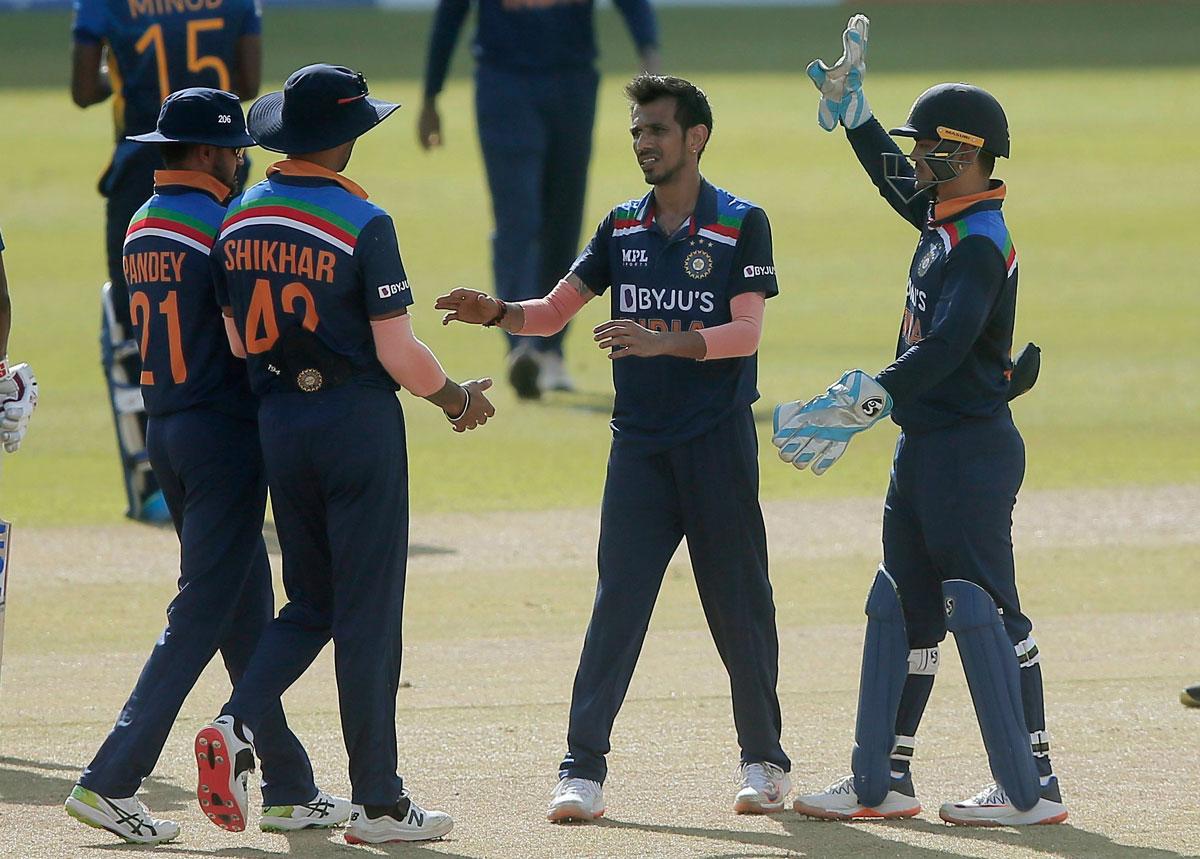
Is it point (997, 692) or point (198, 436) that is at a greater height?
point (198, 436)

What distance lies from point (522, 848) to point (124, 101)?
4.96 meters

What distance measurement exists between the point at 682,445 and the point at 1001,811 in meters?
1.31

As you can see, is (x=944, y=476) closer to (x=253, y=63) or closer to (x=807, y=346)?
(x=253, y=63)

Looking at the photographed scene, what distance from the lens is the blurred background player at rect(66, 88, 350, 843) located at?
527 cm

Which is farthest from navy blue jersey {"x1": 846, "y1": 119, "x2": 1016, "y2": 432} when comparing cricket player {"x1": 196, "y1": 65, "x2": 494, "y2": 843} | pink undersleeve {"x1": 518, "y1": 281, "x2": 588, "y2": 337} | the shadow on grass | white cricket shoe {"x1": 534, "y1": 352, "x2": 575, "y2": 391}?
white cricket shoe {"x1": 534, "y1": 352, "x2": 575, "y2": 391}

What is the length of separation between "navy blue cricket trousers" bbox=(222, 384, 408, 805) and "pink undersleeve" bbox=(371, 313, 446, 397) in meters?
0.12

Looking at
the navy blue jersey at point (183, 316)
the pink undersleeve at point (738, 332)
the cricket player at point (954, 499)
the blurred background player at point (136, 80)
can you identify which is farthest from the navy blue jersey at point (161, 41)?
the cricket player at point (954, 499)

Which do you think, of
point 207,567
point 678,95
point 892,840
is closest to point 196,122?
point 207,567

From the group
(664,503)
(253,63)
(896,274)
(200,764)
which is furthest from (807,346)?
(200,764)

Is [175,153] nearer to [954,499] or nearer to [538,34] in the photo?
[954,499]

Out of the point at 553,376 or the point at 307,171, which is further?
the point at 553,376

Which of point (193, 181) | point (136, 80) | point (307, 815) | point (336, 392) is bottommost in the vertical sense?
point (307, 815)

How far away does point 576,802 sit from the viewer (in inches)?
209

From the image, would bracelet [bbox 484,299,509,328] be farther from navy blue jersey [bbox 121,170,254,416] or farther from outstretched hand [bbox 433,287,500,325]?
navy blue jersey [bbox 121,170,254,416]
